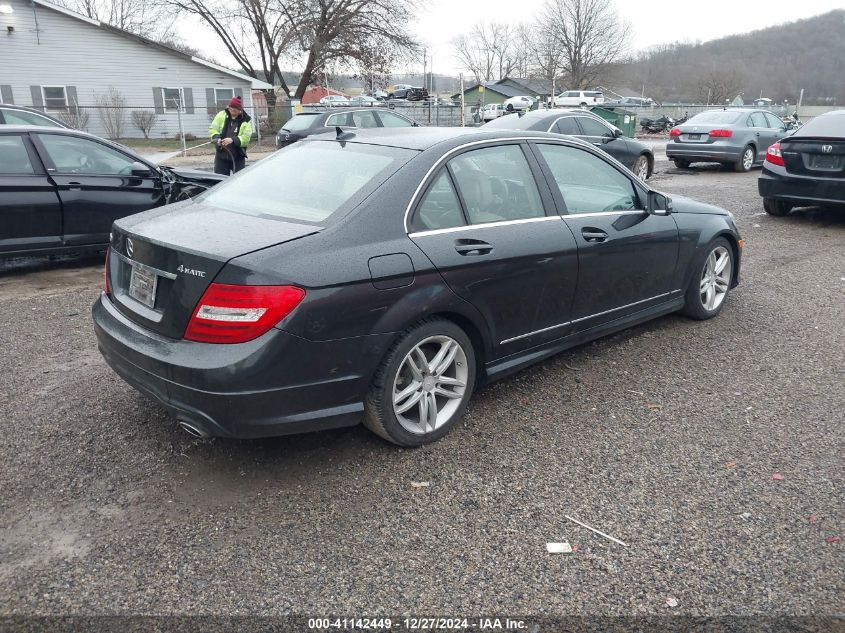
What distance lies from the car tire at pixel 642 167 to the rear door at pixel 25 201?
10.6 metres

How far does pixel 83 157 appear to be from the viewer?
282 inches

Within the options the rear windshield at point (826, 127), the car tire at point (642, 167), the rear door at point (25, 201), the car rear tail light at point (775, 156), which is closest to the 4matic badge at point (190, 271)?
the rear door at point (25, 201)

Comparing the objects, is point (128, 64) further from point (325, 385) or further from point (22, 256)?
point (325, 385)

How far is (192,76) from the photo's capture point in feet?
109

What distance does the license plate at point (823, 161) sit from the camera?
8.93 m

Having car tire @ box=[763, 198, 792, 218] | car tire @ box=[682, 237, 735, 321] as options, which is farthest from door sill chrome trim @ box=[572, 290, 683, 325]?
car tire @ box=[763, 198, 792, 218]

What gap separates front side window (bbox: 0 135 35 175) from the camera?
661 cm

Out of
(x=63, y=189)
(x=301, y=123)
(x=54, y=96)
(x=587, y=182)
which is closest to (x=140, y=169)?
(x=63, y=189)

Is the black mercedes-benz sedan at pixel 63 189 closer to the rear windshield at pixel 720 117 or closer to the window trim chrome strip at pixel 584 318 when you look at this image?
the window trim chrome strip at pixel 584 318

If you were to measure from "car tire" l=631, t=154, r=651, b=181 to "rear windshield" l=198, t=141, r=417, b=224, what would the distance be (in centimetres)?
1098

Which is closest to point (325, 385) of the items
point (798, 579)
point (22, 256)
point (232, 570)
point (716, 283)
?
point (232, 570)

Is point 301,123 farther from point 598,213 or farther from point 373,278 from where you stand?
point 373,278

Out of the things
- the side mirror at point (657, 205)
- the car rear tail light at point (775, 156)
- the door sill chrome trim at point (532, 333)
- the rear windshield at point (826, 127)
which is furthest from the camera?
the car rear tail light at point (775, 156)

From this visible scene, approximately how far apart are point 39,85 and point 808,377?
111ft
